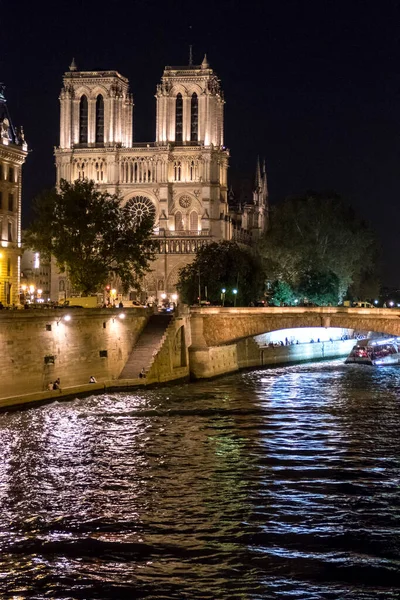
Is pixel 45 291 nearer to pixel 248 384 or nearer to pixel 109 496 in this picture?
pixel 248 384

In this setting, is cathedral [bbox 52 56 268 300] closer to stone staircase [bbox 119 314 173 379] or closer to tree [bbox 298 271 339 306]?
tree [bbox 298 271 339 306]

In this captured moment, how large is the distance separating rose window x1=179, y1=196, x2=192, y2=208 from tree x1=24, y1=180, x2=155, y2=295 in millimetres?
43353

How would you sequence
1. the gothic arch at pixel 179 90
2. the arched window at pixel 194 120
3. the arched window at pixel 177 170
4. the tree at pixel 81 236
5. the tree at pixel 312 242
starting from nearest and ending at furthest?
the tree at pixel 81 236, the tree at pixel 312 242, the arched window at pixel 177 170, the arched window at pixel 194 120, the gothic arch at pixel 179 90

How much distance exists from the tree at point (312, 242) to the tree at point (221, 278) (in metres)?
9.85

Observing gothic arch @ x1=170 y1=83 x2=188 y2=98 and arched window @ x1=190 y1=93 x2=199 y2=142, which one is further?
gothic arch @ x1=170 y1=83 x2=188 y2=98

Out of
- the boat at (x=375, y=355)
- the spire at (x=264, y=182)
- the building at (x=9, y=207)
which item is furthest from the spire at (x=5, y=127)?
the spire at (x=264, y=182)

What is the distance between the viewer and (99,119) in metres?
111

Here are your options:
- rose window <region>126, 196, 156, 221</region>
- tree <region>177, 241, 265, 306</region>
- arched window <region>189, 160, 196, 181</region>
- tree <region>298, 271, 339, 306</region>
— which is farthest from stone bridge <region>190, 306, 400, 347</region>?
rose window <region>126, 196, 156, 221</region>

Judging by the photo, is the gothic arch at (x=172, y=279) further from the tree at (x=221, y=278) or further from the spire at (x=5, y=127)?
the spire at (x=5, y=127)

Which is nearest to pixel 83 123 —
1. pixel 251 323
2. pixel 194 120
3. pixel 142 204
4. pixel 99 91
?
pixel 99 91

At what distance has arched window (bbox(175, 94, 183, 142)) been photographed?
110 m

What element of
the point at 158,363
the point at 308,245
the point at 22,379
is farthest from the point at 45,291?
the point at 22,379

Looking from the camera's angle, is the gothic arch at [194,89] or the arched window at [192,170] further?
the gothic arch at [194,89]

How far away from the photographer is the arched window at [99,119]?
11094 cm
